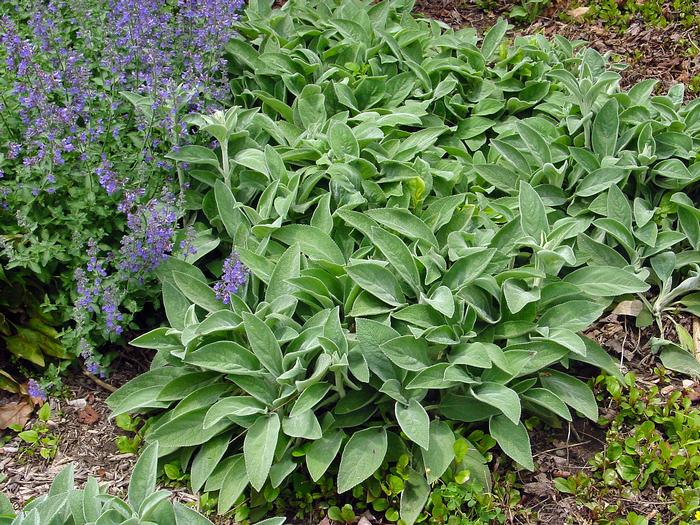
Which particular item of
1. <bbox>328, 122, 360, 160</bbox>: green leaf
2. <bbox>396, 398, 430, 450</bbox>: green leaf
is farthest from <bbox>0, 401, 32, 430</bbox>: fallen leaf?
<bbox>328, 122, 360, 160</bbox>: green leaf

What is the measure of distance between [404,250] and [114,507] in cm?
157

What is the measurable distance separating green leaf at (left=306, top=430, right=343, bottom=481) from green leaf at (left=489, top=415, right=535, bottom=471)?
63cm

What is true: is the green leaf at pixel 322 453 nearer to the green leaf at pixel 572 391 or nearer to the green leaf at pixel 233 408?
the green leaf at pixel 233 408

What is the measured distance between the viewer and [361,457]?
3.04m

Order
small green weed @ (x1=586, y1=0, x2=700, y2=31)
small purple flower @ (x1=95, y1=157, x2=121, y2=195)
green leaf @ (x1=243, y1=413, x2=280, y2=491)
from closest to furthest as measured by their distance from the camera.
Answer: green leaf @ (x1=243, y1=413, x2=280, y2=491) → small purple flower @ (x1=95, y1=157, x2=121, y2=195) → small green weed @ (x1=586, y1=0, x2=700, y2=31)

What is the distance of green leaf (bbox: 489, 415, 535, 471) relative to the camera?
3.05 metres

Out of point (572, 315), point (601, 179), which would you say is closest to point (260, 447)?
point (572, 315)

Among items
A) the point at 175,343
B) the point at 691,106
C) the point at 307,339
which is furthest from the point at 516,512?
the point at 691,106

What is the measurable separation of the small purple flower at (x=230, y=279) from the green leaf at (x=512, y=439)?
1.21m

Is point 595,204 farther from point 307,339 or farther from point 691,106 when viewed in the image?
point 307,339

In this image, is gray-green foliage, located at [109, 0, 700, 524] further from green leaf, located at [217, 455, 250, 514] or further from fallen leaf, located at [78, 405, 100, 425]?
fallen leaf, located at [78, 405, 100, 425]

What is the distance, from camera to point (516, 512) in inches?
121

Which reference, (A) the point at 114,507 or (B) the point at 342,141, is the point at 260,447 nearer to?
(A) the point at 114,507

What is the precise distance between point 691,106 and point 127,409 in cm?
347
